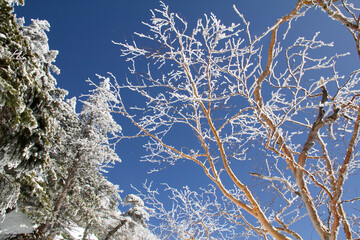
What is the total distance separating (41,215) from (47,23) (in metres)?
9.16

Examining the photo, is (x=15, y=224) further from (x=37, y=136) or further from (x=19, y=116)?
(x=19, y=116)

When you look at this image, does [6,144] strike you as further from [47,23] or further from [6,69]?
[47,23]

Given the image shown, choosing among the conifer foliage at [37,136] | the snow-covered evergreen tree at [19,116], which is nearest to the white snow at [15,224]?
the conifer foliage at [37,136]

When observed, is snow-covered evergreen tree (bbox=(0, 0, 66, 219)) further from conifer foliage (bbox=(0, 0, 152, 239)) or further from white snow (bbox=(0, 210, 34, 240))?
white snow (bbox=(0, 210, 34, 240))

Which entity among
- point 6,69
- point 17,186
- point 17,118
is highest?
point 6,69

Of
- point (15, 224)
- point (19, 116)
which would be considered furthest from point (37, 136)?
point (15, 224)

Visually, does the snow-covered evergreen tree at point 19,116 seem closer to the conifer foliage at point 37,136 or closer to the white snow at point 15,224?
the conifer foliage at point 37,136

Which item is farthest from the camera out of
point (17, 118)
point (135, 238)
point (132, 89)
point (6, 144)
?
point (135, 238)

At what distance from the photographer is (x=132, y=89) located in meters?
3.43

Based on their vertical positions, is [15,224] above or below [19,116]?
below

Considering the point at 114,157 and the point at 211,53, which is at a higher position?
the point at 114,157

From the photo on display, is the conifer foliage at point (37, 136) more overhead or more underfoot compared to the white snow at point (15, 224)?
more overhead

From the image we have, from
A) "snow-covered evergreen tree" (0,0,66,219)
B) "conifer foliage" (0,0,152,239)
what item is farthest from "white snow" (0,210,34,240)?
"snow-covered evergreen tree" (0,0,66,219)

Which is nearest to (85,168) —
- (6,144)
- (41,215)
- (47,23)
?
(41,215)
